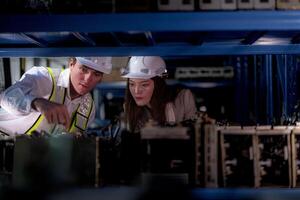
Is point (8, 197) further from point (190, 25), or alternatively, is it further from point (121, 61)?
point (121, 61)

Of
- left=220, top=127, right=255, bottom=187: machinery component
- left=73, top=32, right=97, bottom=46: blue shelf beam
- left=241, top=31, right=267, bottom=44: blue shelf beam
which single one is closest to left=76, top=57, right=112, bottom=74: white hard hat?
left=73, top=32, right=97, bottom=46: blue shelf beam

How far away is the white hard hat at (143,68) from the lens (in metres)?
3.31

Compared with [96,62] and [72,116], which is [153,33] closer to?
[96,62]

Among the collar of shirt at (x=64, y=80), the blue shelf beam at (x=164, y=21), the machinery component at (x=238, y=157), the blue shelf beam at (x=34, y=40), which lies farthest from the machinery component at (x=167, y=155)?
the collar of shirt at (x=64, y=80)

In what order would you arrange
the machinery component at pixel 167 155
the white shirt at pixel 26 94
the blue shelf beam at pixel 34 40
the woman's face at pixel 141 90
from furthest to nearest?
the woman's face at pixel 141 90 < the white shirt at pixel 26 94 < the blue shelf beam at pixel 34 40 < the machinery component at pixel 167 155

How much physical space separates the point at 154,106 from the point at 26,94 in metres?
1.16

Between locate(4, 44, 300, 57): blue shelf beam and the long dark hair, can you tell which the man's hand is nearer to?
locate(4, 44, 300, 57): blue shelf beam

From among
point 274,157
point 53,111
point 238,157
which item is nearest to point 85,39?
point 53,111

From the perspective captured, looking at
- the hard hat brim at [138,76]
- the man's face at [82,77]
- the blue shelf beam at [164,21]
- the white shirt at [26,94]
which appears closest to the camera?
the blue shelf beam at [164,21]

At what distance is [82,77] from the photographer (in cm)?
321

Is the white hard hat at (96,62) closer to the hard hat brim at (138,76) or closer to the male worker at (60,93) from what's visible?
the male worker at (60,93)

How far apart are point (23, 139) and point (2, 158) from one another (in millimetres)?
244

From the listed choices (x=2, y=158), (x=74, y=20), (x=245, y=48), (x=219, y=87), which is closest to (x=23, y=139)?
(x=2, y=158)

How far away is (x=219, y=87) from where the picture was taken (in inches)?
232
